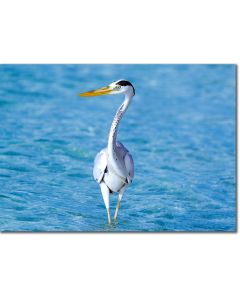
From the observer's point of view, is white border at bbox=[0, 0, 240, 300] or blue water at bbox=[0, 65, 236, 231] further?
blue water at bbox=[0, 65, 236, 231]

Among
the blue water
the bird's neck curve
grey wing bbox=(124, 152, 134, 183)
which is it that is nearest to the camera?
the bird's neck curve

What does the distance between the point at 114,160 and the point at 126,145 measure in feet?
5.30

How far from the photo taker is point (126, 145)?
8.06m

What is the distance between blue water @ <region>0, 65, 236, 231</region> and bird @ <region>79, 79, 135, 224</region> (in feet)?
0.76

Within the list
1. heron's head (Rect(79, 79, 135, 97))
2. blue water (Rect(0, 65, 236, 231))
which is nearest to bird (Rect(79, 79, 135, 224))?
heron's head (Rect(79, 79, 135, 97))

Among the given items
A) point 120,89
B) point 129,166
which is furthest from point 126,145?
point 120,89

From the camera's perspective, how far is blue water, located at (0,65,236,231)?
6668 mm

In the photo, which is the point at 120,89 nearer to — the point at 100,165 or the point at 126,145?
the point at 100,165

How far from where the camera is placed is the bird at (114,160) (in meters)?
6.44

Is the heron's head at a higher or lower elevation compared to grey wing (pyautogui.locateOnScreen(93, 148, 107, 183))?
higher

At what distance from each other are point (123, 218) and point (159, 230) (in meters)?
0.30

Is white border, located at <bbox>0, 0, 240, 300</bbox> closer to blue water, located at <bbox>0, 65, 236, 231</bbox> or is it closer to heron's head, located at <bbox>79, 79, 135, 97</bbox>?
blue water, located at <bbox>0, 65, 236, 231</bbox>

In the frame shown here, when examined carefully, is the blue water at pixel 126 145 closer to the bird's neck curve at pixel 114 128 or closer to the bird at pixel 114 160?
the bird at pixel 114 160
